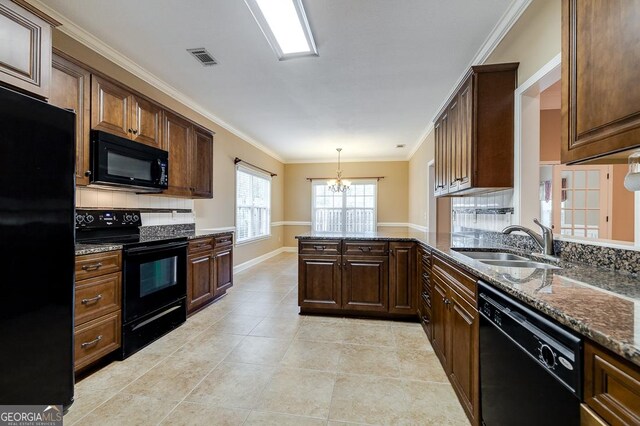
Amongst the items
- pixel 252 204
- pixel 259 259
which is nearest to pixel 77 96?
pixel 252 204

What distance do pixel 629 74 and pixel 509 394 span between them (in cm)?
123

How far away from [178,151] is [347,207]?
5.33 m

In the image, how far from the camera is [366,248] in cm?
307

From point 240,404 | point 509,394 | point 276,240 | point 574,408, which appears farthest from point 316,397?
point 276,240

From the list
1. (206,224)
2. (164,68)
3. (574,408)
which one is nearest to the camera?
(574,408)

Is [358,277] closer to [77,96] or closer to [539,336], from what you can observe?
[539,336]

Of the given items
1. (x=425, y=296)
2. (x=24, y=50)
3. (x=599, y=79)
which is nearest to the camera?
(x=599, y=79)

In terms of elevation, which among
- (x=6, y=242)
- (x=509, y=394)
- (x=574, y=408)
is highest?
(x=6, y=242)

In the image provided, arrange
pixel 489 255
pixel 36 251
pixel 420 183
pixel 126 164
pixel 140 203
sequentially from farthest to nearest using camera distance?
pixel 420 183
pixel 140 203
pixel 126 164
pixel 489 255
pixel 36 251

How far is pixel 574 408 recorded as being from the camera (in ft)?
2.59

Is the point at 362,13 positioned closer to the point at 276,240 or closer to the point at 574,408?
the point at 574,408

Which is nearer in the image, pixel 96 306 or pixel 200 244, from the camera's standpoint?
pixel 96 306

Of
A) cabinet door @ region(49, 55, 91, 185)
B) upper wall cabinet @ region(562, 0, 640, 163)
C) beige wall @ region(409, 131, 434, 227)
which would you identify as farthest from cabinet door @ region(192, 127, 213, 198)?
beige wall @ region(409, 131, 434, 227)

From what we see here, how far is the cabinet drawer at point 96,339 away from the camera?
6.33ft
